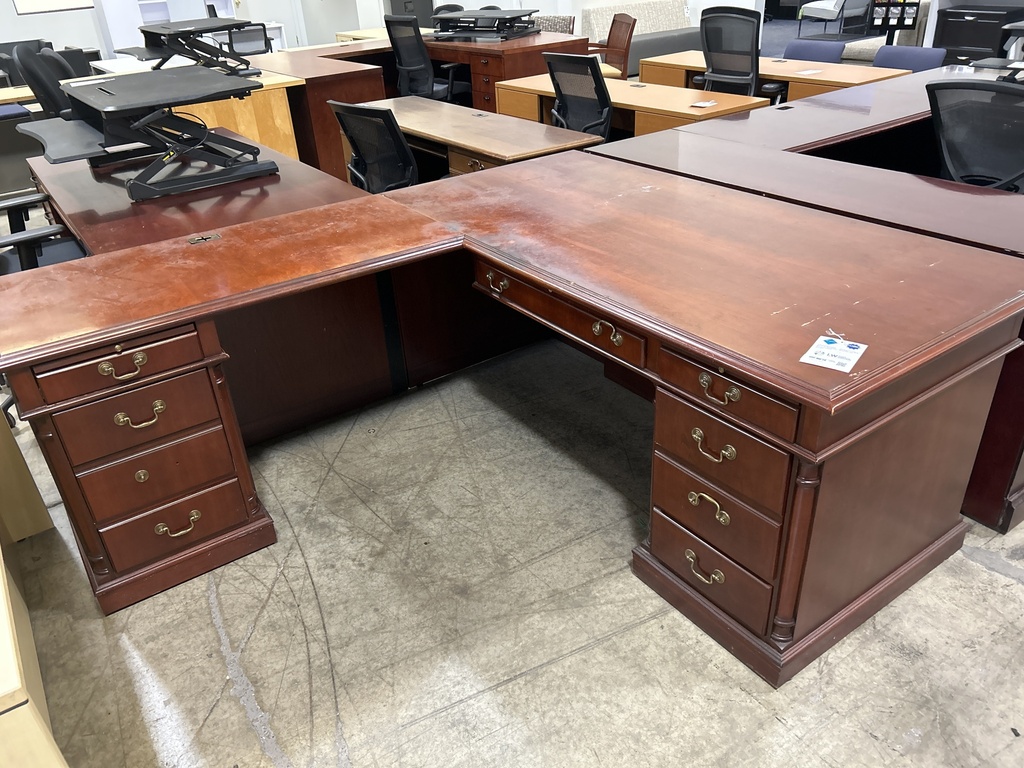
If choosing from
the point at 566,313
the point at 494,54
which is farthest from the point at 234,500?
the point at 494,54

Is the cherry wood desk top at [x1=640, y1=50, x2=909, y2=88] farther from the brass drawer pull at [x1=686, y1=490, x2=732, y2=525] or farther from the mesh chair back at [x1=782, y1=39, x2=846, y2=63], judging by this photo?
the brass drawer pull at [x1=686, y1=490, x2=732, y2=525]

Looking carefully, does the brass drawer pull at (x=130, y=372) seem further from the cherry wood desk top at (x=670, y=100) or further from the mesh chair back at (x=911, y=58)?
the mesh chair back at (x=911, y=58)

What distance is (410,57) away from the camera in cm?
548

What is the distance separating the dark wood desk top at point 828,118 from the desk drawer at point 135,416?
2050 mm

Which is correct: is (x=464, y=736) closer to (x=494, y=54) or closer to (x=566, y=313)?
(x=566, y=313)

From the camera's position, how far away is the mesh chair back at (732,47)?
178 inches

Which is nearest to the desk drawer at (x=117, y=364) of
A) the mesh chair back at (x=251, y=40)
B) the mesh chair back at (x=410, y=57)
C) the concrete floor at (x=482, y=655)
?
the concrete floor at (x=482, y=655)

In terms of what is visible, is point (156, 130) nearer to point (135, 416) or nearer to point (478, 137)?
point (478, 137)

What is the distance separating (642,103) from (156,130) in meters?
2.38

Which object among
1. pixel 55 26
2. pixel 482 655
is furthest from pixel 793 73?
pixel 55 26

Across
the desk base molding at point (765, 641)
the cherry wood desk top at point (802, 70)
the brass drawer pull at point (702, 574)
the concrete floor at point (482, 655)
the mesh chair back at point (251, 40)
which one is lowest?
the concrete floor at point (482, 655)

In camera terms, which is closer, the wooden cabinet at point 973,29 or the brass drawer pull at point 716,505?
the brass drawer pull at point 716,505


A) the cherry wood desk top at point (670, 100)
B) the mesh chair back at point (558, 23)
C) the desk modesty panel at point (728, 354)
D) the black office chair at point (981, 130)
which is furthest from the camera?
the mesh chair back at point (558, 23)

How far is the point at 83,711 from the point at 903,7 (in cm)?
948
